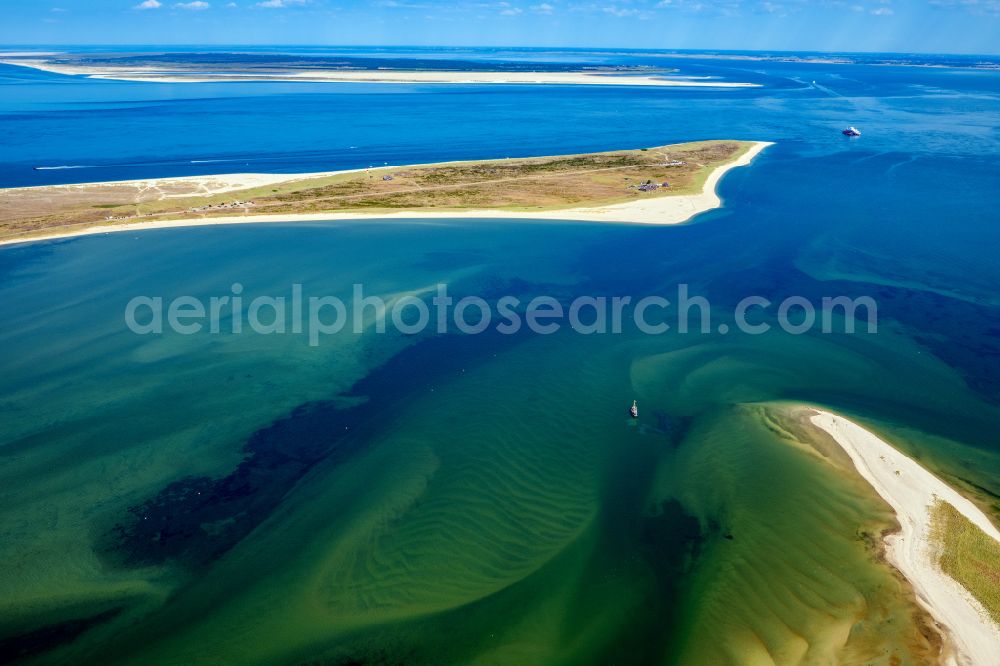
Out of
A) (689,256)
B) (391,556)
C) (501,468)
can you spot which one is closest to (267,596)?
(391,556)

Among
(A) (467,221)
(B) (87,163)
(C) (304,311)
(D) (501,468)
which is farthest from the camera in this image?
(B) (87,163)

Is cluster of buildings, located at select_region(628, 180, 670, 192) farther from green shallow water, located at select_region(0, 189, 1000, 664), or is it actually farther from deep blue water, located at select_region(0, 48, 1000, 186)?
green shallow water, located at select_region(0, 189, 1000, 664)

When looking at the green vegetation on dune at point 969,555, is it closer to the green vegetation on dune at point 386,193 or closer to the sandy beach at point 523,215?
the sandy beach at point 523,215

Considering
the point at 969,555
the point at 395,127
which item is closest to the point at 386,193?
the point at 395,127

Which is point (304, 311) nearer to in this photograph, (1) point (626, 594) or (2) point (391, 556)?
(2) point (391, 556)

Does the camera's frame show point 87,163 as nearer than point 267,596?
No

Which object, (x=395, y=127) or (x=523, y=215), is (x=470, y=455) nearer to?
(x=523, y=215)

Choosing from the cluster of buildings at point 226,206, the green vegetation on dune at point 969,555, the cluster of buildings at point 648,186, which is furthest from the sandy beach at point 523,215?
the green vegetation on dune at point 969,555
